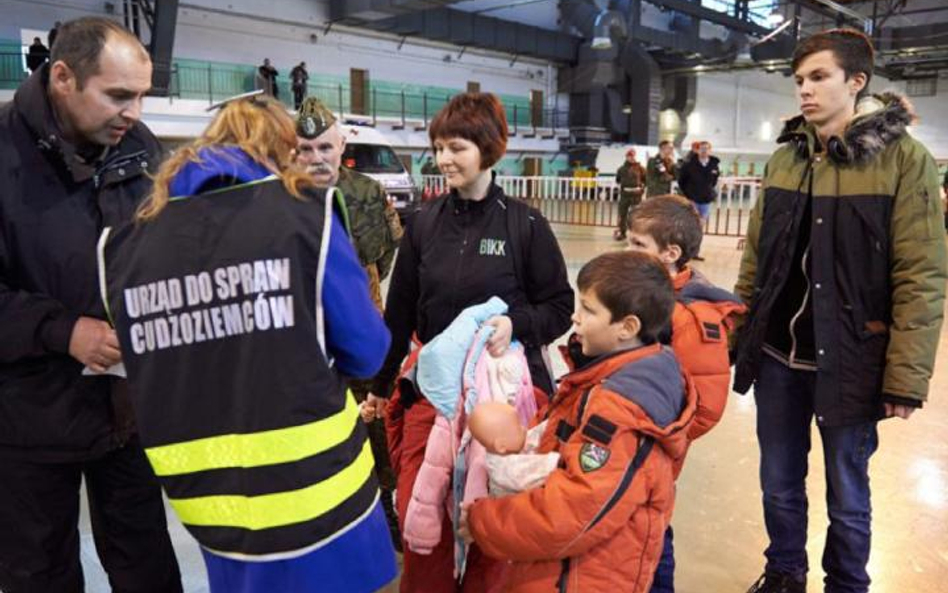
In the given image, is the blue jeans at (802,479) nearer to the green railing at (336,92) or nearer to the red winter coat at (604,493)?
the red winter coat at (604,493)

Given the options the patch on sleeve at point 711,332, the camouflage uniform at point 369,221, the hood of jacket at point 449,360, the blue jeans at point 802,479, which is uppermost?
the camouflage uniform at point 369,221

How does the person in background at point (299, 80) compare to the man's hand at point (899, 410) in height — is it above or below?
above

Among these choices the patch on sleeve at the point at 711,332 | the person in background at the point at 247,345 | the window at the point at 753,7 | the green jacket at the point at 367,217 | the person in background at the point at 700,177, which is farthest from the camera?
the window at the point at 753,7

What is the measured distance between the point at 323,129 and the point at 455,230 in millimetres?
610

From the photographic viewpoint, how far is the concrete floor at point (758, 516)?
A: 2.27 m

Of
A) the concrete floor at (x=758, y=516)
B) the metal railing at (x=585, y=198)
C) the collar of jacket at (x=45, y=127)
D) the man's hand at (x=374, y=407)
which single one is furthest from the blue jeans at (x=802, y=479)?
the metal railing at (x=585, y=198)

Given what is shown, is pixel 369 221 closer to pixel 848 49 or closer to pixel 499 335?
pixel 499 335

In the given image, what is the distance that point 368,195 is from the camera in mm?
2617

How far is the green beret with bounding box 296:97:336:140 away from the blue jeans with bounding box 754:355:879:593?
1536mm

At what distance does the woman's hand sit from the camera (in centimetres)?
170

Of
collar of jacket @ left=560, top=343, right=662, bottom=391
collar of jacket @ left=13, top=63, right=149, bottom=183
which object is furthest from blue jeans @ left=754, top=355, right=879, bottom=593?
collar of jacket @ left=13, top=63, right=149, bottom=183

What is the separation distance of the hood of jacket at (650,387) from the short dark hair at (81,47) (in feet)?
4.08

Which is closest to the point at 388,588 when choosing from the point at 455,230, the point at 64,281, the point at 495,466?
the point at 495,466

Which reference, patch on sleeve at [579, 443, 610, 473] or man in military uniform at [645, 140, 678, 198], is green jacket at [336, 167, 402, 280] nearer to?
patch on sleeve at [579, 443, 610, 473]
